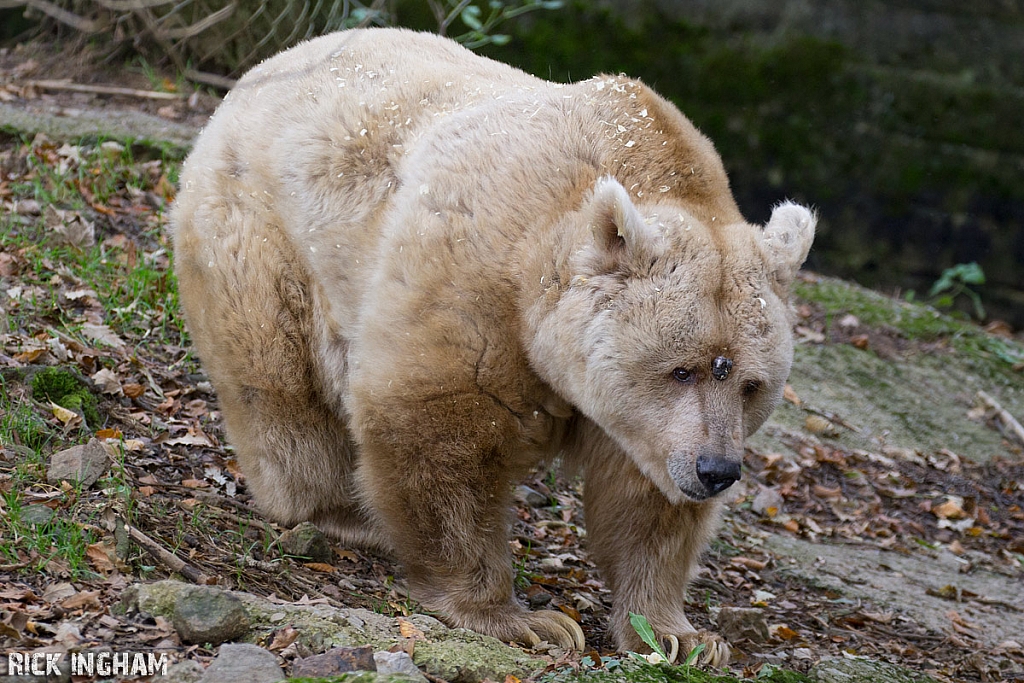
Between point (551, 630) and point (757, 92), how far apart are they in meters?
7.14

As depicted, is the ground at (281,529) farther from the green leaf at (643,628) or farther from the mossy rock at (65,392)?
the green leaf at (643,628)

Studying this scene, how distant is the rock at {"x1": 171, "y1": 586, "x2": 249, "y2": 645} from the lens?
307 centimetres

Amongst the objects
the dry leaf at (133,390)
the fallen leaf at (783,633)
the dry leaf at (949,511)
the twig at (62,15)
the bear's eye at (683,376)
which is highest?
the twig at (62,15)

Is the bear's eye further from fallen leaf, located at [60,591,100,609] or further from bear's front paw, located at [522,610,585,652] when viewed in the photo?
fallen leaf, located at [60,591,100,609]

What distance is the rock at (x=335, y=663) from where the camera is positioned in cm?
287

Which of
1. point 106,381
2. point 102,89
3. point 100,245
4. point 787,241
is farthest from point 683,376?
point 102,89

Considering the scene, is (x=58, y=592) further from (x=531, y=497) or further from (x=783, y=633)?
(x=783, y=633)

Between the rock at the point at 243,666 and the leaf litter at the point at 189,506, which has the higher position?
the rock at the point at 243,666

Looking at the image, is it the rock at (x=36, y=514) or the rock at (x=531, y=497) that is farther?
the rock at (x=531, y=497)

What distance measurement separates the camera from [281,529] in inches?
181

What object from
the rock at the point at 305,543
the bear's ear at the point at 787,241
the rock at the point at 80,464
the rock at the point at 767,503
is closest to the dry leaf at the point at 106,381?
the rock at the point at 80,464

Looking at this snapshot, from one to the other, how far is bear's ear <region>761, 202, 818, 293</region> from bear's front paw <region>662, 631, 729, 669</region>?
4.69 feet

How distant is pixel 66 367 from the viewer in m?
4.75

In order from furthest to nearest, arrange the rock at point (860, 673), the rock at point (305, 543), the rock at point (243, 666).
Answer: the rock at point (305, 543), the rock at point (860, 673), the rock at point (243, 666)
